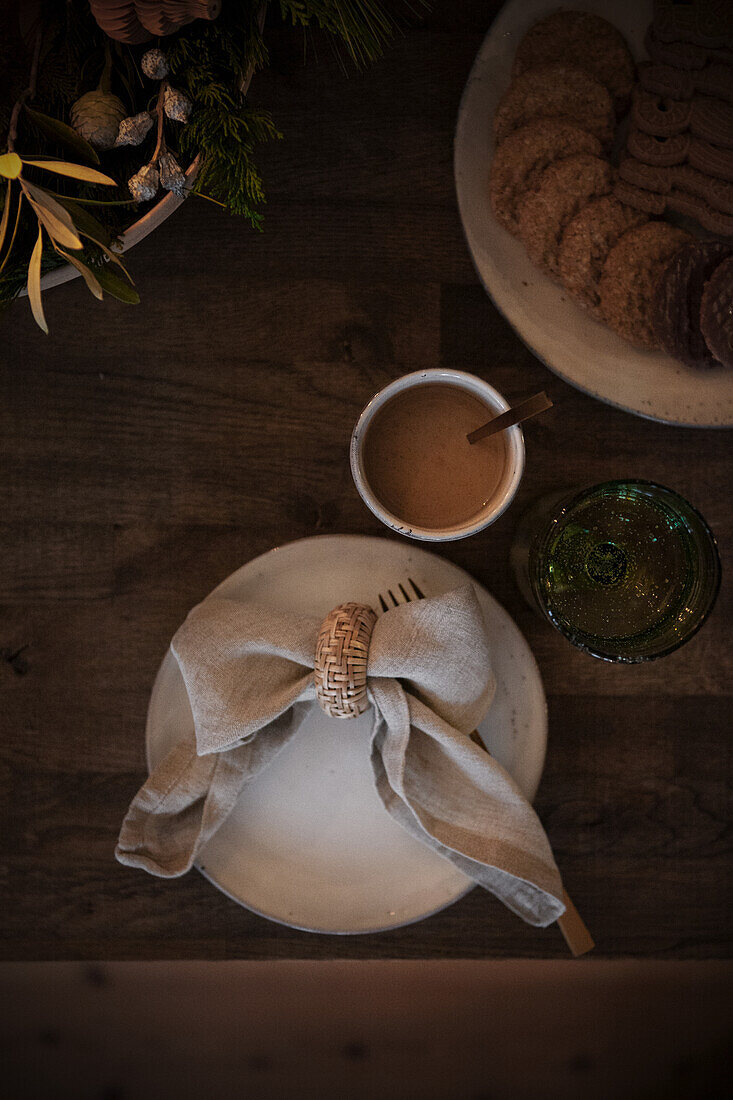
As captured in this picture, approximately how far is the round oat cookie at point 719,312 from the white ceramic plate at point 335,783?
0.88ft

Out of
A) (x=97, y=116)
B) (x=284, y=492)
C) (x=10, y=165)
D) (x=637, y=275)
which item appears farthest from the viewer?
(x=284, y=492)

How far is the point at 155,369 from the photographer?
721mm

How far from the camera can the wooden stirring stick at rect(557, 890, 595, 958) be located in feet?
2.24

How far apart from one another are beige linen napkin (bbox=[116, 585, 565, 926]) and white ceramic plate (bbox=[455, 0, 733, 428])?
0.22m

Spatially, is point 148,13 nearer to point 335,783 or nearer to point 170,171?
point 170,171

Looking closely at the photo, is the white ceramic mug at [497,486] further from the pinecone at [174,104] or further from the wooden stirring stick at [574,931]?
the wooden stirring stick at [574,931]

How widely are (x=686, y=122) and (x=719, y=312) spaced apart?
0.16 metres

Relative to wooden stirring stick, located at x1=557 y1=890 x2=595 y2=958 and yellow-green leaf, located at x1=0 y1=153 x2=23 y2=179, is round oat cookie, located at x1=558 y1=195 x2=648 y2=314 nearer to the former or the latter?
yellow-green leaf, located at x1=0 y1=153 x2=23 y2=179

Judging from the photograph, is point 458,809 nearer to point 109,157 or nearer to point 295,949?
point 295,949

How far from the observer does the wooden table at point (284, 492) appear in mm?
709

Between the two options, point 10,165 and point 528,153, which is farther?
point 528,153

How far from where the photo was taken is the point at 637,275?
617 mm

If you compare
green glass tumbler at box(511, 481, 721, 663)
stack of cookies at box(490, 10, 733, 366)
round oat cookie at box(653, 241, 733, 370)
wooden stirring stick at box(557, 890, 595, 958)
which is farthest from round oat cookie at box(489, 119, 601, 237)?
wooden stirring stick at box(557, 890, 595, 958)

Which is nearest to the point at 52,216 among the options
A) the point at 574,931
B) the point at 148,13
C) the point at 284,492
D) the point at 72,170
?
the point at 72,170
